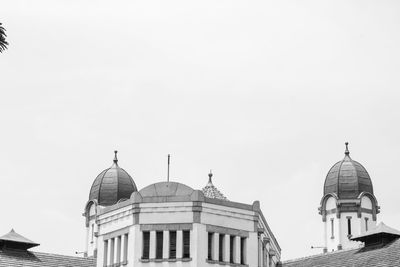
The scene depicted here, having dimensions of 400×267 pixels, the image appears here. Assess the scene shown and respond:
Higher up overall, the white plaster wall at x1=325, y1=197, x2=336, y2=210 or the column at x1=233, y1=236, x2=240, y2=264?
the white plaster wall at x1=325, y1=197, x2=336, y2=210

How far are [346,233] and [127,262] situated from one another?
4332 centimetres

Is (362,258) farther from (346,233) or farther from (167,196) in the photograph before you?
(346,233)

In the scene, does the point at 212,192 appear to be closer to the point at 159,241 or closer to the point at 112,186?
the point at 159,241

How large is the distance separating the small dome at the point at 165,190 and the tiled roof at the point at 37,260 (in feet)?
41.9

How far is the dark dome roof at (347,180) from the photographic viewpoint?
4149 inches

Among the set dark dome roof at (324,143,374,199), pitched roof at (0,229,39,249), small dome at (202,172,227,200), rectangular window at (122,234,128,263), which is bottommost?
rectangular window at (122,234,128,263)

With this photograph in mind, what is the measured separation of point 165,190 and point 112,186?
42.8m

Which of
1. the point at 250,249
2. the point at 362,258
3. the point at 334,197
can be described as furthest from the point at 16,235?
the point at 334,197

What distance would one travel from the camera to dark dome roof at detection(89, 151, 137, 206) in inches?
4296

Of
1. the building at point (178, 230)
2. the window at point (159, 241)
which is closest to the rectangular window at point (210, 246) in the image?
the building at point (178, 230)

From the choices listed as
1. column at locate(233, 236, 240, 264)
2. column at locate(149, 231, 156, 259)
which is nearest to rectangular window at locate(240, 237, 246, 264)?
column at locate(233, 236, 240, 264)

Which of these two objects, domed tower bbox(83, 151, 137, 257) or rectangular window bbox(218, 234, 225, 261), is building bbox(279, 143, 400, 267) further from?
rectangular window bbox(218, 234, 225, 261)

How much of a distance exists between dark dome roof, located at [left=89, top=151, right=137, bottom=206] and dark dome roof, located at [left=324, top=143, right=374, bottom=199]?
21287 millimetres

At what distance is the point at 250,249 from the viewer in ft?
225
